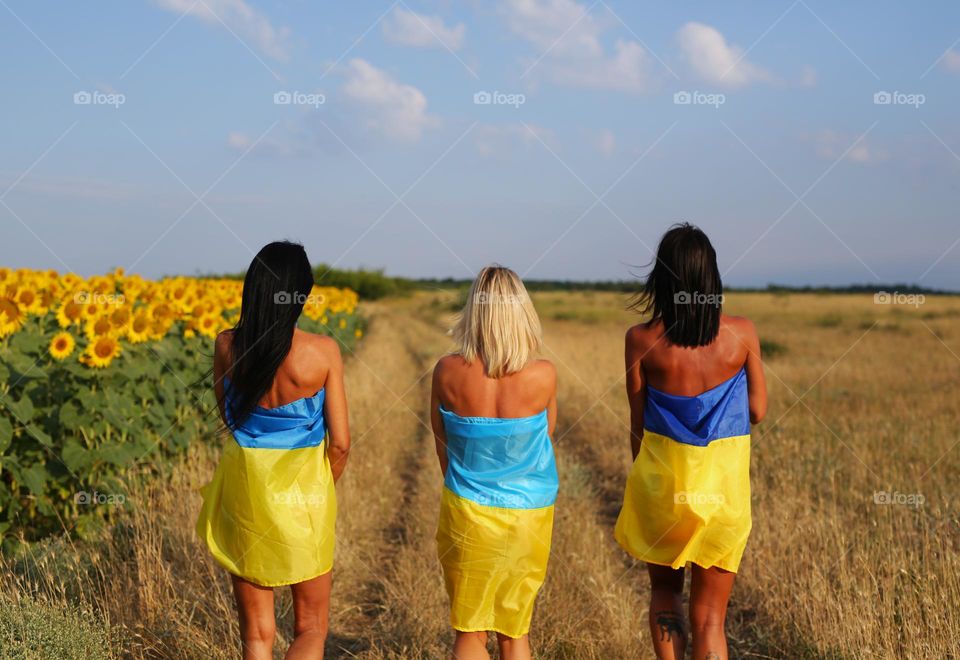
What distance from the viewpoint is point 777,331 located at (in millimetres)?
33438

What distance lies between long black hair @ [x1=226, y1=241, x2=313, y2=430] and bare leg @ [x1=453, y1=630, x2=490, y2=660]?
133 centimetres

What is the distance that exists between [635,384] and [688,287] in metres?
0.52

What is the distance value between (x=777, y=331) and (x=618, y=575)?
29310mm

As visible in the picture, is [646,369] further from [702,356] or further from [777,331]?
[777,331]

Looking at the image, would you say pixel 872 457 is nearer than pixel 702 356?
No

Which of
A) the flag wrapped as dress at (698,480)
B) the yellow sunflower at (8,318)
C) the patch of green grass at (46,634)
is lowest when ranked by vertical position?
the patch of green grass at (46,634)

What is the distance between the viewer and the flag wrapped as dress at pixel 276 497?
11.6ft

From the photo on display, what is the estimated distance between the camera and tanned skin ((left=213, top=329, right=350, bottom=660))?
3.53 m

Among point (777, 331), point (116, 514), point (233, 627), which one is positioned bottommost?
point (233, 627)

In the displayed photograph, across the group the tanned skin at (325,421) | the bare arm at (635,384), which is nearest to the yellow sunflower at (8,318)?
the tanned skin at (325,421)

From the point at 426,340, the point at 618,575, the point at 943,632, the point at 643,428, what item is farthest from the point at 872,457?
the point at 426,340

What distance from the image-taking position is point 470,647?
3627 millimetres

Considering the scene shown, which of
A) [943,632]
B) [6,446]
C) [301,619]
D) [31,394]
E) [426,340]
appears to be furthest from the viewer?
[426,340]

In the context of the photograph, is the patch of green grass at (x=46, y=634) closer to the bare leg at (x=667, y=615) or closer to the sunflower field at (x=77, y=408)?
the sunflower field at (x=77, y=408)
